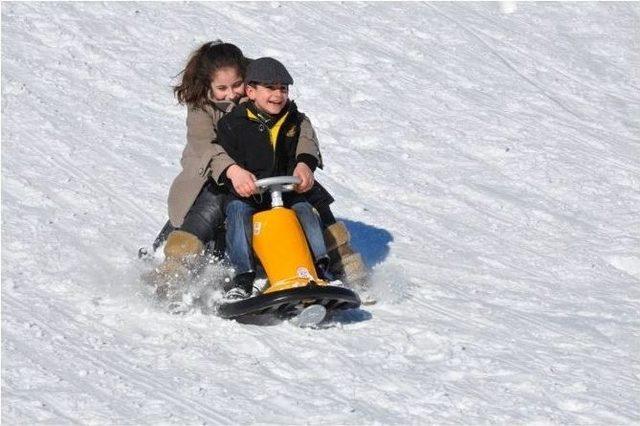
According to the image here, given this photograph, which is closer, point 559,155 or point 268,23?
point 559,155

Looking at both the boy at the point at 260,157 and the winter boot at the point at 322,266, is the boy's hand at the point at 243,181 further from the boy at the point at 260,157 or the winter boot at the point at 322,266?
the winter boot at the point at 322,266

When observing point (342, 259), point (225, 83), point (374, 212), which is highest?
point (225, 83)

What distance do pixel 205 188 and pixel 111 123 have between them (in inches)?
101

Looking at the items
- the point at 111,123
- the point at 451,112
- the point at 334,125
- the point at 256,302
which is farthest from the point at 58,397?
the point at 451,112

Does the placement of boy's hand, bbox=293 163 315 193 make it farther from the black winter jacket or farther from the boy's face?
the boy's face

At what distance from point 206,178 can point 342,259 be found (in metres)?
0.83

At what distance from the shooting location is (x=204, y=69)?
664cm

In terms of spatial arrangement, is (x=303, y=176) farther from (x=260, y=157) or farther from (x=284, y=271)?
(x=284, y=271)

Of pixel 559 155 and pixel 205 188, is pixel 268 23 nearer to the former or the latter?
pixel 559 155

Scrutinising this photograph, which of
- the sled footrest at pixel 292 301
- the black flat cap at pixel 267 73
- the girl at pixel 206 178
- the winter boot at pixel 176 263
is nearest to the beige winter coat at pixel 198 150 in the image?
the girl at pixel 206 178

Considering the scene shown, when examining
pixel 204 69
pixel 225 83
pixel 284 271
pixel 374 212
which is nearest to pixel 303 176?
pixel 284 271

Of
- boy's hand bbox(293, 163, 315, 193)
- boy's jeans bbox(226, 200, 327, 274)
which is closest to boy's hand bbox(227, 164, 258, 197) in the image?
boy's jeans bbox(226, 200, 327, 274)

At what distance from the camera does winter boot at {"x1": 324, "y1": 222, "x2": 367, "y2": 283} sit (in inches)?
261

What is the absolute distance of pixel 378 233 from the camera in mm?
7844
